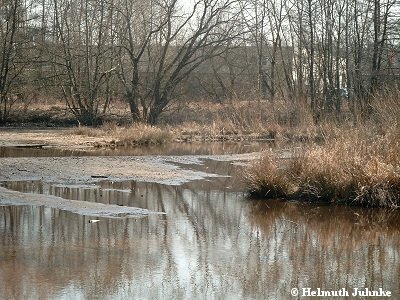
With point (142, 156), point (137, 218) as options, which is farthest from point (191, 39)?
point (137, 218)

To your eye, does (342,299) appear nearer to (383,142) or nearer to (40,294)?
(40,294)

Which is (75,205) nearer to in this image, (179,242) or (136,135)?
(179,242)

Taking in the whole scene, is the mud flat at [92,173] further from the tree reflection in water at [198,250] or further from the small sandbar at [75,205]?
the tree reflection in water at [198,250]

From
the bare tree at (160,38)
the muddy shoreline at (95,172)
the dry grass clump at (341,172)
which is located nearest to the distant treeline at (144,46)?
the bare tree at (160,38)

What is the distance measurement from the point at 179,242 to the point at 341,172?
4.34 m

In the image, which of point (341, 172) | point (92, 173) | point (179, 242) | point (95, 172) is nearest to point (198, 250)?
point (179, 242)

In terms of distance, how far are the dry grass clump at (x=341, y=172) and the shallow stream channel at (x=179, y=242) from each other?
386 millimetres

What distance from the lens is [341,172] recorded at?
11680mm

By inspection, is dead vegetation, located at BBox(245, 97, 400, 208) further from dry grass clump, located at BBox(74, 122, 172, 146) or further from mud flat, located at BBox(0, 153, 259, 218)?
dry grass clump, located at BBox(74, 122, 172, 146)

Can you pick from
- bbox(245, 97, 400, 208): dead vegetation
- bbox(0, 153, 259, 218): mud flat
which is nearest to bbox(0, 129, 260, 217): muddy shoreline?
bbox(0, 153, 259, 218): mud flat

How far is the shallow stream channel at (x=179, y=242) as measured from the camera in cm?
653

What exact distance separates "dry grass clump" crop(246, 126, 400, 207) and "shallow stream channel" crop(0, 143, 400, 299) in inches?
15.2

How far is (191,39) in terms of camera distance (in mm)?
35969

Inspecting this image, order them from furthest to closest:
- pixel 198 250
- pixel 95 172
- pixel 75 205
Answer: pixel 95 172
pixel 75 205
pixel 198 250
